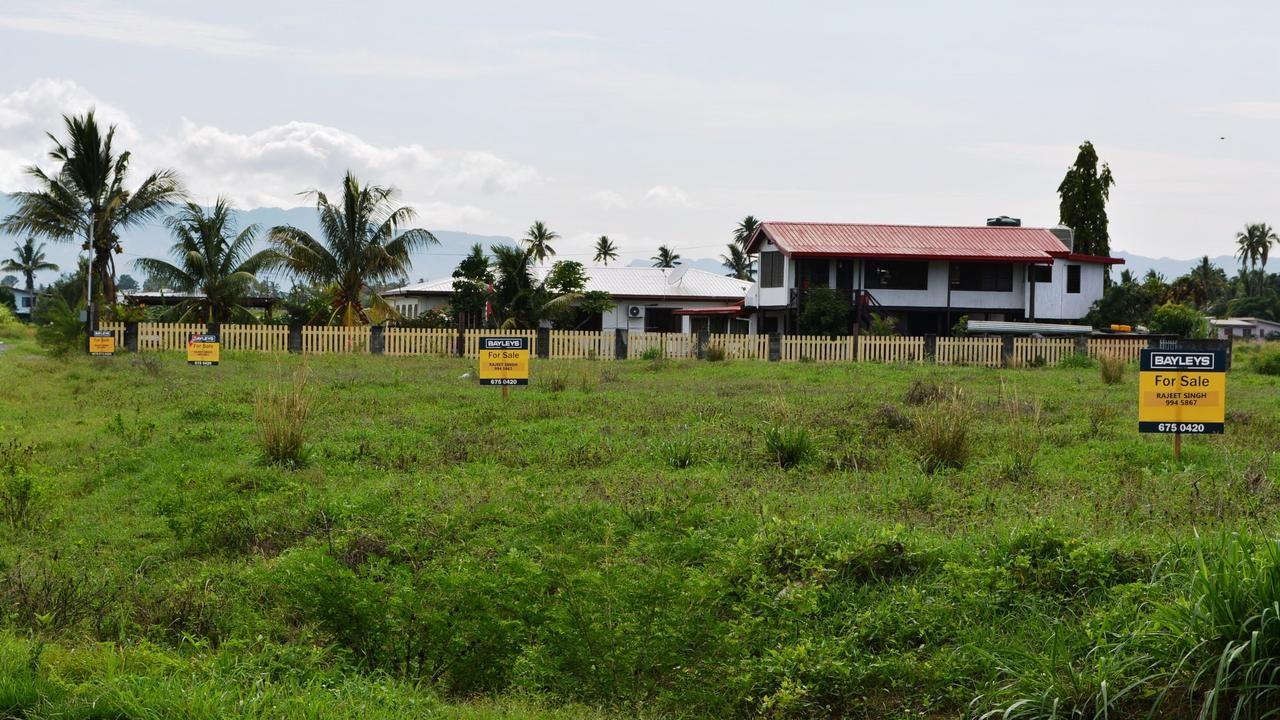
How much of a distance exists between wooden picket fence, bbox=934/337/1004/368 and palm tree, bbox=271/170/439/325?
1942cm

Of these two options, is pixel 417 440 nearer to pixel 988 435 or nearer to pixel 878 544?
pixel 988 435

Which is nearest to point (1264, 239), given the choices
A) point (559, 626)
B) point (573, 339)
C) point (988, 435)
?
point (573, 339)

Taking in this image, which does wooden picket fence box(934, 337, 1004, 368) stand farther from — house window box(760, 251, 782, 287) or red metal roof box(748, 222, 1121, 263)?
house window box(760, 251, 782, 287)

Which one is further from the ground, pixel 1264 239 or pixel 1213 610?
pixel 1264 239

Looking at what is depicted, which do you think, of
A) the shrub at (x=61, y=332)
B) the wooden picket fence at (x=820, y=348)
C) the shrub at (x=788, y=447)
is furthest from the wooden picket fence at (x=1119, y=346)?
the shrub at (x=61, y=332)

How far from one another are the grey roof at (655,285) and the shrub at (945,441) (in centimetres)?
4279

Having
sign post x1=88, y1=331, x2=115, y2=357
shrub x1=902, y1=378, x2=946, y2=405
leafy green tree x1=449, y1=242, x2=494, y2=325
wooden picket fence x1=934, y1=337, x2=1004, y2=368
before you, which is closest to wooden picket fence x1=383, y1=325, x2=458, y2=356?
leafy green tree x1=449, y1=242, x2=494, y2=325

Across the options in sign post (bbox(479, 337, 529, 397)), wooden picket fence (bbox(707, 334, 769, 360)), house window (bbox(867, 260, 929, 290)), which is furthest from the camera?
house window (bbox(867, 260, 929, 290))

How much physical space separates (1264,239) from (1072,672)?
121 metres

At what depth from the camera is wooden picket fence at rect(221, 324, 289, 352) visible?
35812 mm

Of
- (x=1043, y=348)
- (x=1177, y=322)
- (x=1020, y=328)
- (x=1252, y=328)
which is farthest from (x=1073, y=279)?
(x=1252, y=328)

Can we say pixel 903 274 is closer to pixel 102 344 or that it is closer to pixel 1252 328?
pixel 102 344

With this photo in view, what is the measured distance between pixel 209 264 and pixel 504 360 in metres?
29.5

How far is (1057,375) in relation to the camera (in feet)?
88.0
